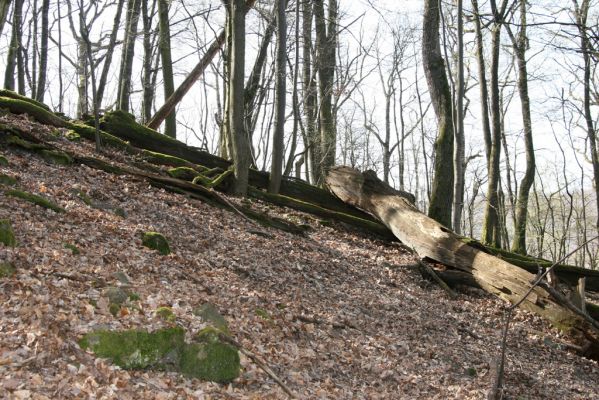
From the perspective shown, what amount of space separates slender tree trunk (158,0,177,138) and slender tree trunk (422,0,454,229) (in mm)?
7255

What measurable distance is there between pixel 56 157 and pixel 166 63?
23.5 ft

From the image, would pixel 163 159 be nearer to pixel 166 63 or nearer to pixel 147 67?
pixel 166 63

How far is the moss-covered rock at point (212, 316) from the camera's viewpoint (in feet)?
17.6

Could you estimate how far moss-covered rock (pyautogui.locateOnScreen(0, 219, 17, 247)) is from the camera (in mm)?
5367

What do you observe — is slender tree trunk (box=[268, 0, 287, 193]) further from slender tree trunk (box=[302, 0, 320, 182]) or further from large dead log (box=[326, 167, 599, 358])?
slender tree trunk (box=[302, 0, 320, 182])

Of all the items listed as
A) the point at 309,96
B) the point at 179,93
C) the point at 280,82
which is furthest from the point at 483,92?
the point at 179,93

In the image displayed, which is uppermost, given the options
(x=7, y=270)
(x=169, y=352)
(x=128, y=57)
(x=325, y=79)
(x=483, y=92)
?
(x=128, y=57)

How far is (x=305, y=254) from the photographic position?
8.94 meters

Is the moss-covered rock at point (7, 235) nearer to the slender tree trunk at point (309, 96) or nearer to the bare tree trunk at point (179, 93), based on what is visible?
the bare tree trunk at point (179, 93)

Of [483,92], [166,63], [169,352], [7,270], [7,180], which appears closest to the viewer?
[169,352]

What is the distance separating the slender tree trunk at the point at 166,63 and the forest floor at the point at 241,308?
476 centimetres

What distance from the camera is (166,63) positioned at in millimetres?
15258

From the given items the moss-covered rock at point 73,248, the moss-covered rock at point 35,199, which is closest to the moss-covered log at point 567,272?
the moss-covered rock at point 73,248

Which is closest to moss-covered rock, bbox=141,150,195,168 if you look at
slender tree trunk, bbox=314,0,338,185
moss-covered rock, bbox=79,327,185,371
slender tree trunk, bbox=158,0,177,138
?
slender tree trunk, bbox=158,0,177,138
